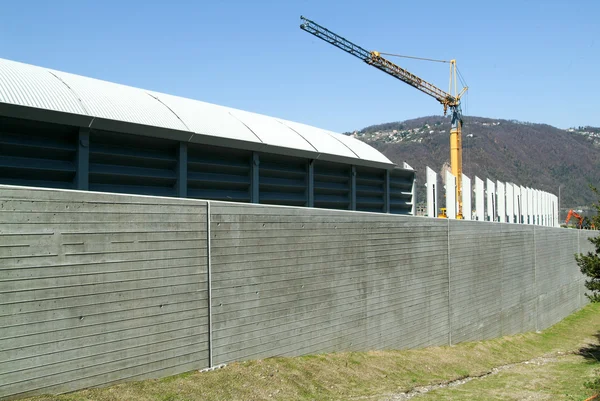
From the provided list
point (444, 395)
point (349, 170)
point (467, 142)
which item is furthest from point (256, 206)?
point (467, 142)

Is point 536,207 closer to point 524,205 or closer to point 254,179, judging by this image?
point 524,205

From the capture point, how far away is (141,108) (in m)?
11.6

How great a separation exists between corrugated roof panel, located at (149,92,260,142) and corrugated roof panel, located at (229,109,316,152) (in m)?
0.41

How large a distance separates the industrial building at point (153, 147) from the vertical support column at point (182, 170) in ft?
0.07

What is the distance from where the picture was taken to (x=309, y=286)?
1012 centimetres

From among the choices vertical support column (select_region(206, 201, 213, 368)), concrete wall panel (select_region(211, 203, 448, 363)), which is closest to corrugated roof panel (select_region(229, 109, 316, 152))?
concrete wall panel (select_region(211, 203, 448, 363))

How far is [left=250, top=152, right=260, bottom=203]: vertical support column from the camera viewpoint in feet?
43.9

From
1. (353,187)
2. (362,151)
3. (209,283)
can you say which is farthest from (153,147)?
(362,151)

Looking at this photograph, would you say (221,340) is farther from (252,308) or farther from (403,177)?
(403,177)

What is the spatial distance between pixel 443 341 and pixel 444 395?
5772 mm

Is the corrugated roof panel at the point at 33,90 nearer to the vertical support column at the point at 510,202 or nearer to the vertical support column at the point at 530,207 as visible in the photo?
the vertical support column at the point at 510,202

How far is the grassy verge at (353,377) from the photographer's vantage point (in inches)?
277

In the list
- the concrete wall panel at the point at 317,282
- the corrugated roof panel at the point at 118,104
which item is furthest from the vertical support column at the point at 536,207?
the corrugated roof panel at the point at 118,104

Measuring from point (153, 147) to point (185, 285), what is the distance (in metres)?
4.60
